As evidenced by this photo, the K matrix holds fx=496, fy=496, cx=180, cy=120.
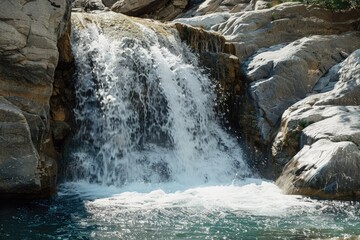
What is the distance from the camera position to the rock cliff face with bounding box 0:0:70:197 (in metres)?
10.8

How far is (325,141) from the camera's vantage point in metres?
12.9

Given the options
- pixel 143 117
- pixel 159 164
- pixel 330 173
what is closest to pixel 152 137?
pixel 143 117

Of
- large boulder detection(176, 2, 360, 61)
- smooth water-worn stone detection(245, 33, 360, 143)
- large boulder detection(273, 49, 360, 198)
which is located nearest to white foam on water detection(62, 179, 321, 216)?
large boulder detection(273, 49, 360, 198)

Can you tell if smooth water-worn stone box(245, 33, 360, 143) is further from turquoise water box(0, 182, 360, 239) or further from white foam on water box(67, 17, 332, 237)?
turquoise water box(0, 182, 360, 239)

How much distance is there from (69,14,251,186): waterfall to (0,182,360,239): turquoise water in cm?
163

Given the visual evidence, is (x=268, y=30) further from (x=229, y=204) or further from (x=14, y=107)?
(x=14, y=107)

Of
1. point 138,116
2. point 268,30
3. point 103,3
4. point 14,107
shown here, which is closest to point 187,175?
point 138,116

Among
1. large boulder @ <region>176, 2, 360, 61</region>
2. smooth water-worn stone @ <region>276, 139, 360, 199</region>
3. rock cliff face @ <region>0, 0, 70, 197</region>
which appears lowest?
smooth water-worn stone @ <region>276, 139, 360, 199</region>

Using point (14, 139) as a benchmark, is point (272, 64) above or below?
above

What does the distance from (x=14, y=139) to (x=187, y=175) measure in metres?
5.34

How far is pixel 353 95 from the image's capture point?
1512 cm

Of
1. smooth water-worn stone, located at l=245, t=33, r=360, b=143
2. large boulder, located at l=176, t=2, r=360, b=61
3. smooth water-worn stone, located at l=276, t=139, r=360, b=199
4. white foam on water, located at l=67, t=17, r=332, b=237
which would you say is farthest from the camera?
large boulder, located at l=176, t=2, r=360, b=61

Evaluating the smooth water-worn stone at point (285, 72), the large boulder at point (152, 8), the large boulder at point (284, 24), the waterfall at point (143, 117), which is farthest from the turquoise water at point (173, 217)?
the large boulder at point (152, 8)

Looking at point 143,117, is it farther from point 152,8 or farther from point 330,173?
point 152,8
